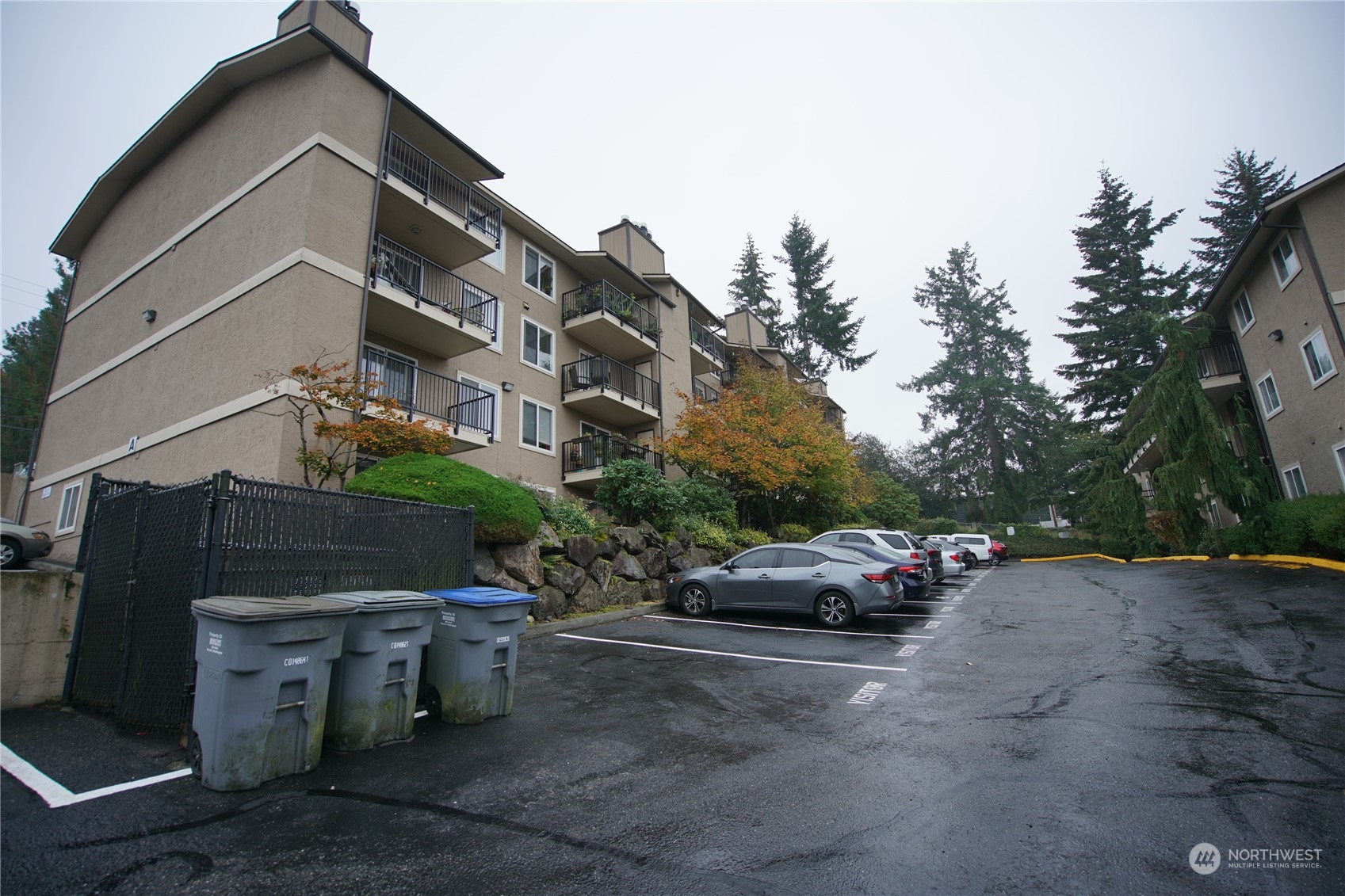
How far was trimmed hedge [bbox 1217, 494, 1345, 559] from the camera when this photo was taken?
45.8 feet

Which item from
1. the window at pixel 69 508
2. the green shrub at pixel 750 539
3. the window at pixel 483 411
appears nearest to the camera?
the window at pixel 483 411

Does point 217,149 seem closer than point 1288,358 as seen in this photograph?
Yes

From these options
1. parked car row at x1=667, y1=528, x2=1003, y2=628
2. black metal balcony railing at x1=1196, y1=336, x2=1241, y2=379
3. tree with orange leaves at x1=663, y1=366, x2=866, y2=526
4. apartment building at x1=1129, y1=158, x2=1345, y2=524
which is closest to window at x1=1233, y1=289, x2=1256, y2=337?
apartment building at x1=1129, y1=158, x2=1345, y2=524

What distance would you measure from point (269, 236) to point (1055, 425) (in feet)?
155

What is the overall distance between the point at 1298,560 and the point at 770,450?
13.8m

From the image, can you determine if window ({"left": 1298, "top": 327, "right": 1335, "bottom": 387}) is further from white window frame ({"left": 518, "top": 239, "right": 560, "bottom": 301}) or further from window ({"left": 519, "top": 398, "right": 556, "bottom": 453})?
white window frame ({"left": 518, "top": 239, "right": 560, "bottom": 301})

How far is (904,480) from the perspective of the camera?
51188 millimetres

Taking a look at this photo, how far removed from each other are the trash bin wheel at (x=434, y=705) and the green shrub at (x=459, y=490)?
12.5ft

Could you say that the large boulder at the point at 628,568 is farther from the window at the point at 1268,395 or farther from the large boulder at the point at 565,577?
the window at the point at 1268,395

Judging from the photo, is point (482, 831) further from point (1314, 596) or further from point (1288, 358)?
point (1288, 358)

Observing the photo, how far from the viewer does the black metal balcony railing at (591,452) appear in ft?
60.2

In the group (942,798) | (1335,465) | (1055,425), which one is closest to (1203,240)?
(1055,425)

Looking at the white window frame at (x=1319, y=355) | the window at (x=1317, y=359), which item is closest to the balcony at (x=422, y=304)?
the white window frame at (x=1319, y=355)

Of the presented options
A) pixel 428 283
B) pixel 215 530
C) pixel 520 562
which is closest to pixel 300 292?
pixel 428 283
